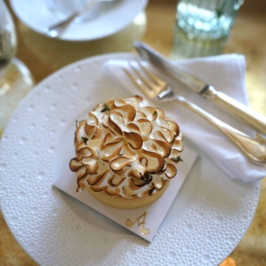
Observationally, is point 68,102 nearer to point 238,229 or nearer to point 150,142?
point 150,142

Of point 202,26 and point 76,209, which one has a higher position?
point 202,26

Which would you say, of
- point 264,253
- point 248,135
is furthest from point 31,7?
point 264,253

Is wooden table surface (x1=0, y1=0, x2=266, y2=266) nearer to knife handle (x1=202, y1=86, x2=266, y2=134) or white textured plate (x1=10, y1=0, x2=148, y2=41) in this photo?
white textured plate (x1=10, y1=0, x2=148, y2=41)

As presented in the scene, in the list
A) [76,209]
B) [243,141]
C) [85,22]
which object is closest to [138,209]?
[76,209]

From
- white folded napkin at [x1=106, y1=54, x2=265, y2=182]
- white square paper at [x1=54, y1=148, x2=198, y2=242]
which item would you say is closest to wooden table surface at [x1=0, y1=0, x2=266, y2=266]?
white folded napkin at [x1=106, y1=54, x2=265, y2=182]

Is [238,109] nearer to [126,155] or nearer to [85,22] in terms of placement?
[126,155]

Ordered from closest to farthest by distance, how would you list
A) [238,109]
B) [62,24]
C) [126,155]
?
[126,155] < [238,109] < [62,24]
